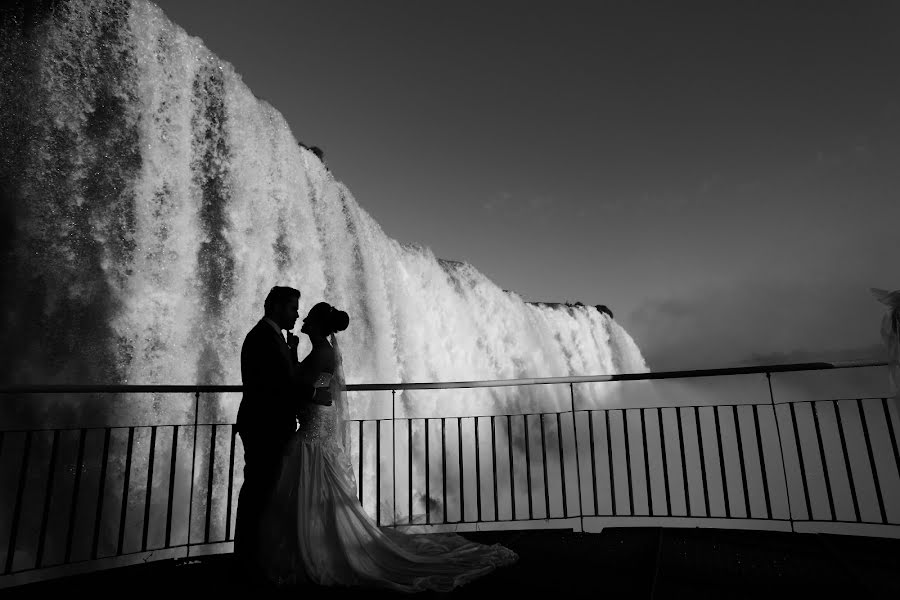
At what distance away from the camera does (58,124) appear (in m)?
8.74

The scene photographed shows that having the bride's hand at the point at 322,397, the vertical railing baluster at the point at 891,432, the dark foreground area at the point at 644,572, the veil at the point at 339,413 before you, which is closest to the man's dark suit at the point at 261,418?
the bride's hand at the point at 322,397

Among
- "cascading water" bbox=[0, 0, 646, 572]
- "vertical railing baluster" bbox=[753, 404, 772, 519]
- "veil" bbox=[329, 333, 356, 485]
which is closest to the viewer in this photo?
"veil" bbox=[329, 333, 356, 485]

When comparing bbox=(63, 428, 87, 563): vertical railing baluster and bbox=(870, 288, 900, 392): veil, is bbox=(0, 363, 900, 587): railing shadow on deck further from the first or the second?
bbox=(870, 288, 900, 392): veil

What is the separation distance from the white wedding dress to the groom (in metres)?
0.09

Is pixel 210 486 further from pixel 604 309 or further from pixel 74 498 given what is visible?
A: pixel 604 309

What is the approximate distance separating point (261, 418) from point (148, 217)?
8.07 m

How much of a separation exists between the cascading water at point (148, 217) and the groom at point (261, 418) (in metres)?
7.21

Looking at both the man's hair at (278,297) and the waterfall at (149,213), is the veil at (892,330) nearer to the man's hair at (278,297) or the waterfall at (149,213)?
the man's hair at (278,297)

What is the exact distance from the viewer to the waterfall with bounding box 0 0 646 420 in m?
8.54

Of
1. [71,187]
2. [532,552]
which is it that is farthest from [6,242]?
[532,552]

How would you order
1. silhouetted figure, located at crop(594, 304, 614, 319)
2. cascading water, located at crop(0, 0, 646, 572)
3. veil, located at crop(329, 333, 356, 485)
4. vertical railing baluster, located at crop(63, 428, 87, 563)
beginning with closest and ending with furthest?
1. veil, located at crop(329, 333, 356, 485)
2. vertical railing baluster, located at crop(63, 428, 87, 563)
3. cascading water, located at crop(0, 0, 646, 572)
4. silhouetted figure, located at crop(594, 304, 614, 319)

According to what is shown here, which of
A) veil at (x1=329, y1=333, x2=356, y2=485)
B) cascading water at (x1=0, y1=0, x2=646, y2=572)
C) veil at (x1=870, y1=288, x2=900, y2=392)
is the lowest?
veil at (x1=329, y1=333, x2=356, y2=485)

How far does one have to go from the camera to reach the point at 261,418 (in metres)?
3.30

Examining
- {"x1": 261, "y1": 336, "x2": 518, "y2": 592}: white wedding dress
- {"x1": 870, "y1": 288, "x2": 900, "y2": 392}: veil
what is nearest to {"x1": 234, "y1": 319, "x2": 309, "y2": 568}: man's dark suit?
{"x1": 261, "y1": 336, "x2": 518, "y2": 592}: white wedding dress
